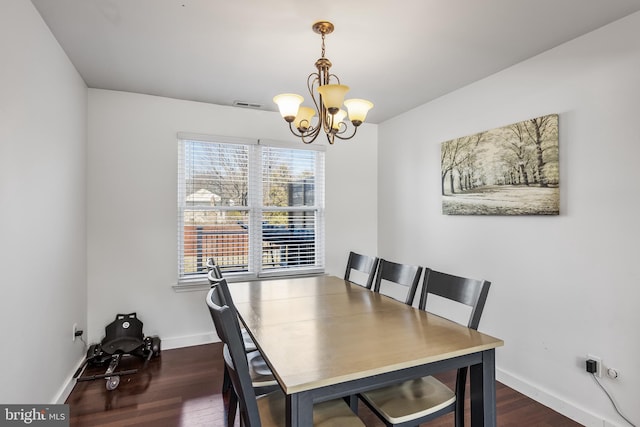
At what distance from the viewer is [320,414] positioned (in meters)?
1.45

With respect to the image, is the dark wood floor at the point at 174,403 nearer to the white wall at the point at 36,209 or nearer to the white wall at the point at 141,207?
the white wall at the point at 36,209

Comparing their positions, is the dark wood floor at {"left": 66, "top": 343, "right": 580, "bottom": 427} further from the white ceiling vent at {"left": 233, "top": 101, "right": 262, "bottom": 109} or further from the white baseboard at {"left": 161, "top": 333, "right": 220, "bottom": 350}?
the white ceiling vent at {"left": 233, "top": 101, "right": 262, "bottom": 109}

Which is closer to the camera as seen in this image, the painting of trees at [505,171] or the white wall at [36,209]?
the white wall at [36,209]

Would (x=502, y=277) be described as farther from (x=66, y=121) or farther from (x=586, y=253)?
(x=66, y=121)

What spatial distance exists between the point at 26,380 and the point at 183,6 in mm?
2220

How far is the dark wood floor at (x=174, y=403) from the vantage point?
7.04ft

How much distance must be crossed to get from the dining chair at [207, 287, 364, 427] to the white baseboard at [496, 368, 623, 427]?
174 cm

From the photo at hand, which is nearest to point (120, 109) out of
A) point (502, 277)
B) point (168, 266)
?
point (168, 266)

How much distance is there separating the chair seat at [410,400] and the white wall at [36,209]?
174cm

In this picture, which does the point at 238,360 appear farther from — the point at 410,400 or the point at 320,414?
the point at 410,400

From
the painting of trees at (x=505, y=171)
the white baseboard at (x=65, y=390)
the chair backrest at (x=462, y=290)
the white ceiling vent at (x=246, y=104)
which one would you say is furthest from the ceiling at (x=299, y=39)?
the white baseboard at (x=65, y=390)

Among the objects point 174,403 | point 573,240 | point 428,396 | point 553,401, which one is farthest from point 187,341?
point 573,240

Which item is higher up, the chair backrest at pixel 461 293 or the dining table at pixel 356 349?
the chair backrest at pixel 461 293

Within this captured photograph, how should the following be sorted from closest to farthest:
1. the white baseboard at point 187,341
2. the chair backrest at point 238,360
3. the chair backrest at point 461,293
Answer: the chair backrest at point 238,360 → the chair backrest at point 461,293 → the white baseboard at point 187,341
